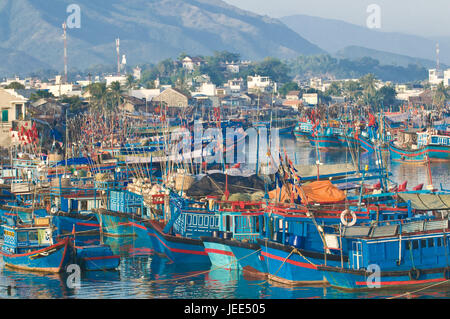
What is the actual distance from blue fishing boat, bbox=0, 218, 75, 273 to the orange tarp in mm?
7282

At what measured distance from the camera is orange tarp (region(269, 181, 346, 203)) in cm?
2917

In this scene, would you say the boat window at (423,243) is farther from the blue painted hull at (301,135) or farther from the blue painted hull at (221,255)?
the blue painted hull at (301,135)

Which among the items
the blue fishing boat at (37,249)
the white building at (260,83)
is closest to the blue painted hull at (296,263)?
the blue fishing boat at (37,249)

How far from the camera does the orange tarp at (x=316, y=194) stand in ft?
95.7

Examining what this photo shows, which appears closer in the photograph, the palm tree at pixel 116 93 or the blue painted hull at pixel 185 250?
the blue painted hull at pixel 185 250

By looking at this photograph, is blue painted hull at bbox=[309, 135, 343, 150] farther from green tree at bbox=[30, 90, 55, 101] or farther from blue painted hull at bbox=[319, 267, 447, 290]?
blue painted hull at bbox=[319, 267, 447, 290]

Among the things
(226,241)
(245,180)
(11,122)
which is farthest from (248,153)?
(226,241)

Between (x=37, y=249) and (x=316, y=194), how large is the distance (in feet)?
31.9

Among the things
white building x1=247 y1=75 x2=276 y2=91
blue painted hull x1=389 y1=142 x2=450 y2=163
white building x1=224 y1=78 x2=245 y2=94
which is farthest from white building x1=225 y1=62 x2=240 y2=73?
blue painted hull x1=389 y1=142 x2=450 y2=163

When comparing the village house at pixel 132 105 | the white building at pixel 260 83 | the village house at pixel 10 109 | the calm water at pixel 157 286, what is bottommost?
the calm water at pixel 157 286

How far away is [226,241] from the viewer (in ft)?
97.6

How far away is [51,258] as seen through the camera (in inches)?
1203

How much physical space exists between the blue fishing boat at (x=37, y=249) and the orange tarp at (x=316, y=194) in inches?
287
